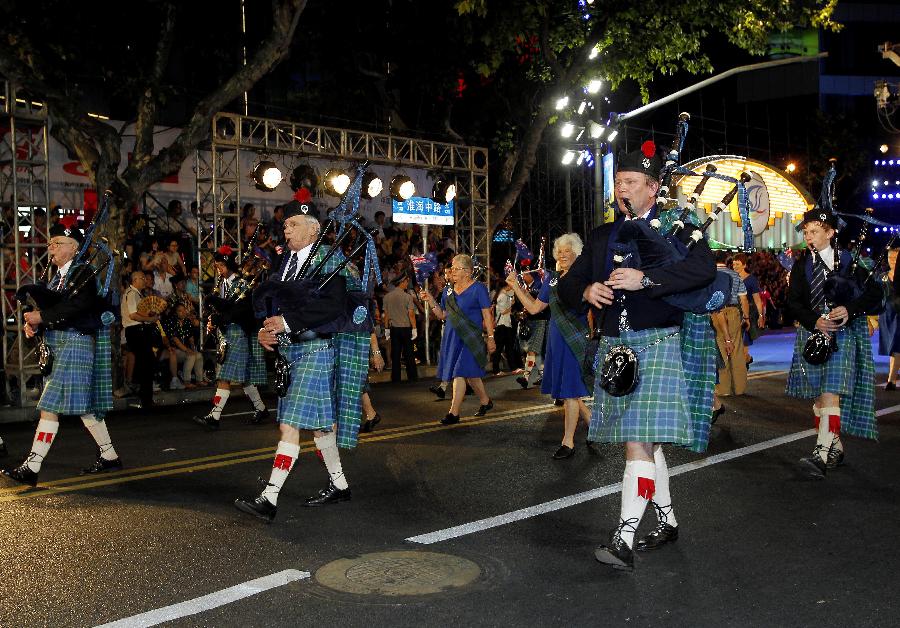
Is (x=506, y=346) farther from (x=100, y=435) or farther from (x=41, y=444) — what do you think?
(x=41, y=444)

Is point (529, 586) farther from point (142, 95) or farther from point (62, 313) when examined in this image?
point (142, 95)

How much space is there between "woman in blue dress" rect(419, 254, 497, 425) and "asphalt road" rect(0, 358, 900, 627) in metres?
1.47

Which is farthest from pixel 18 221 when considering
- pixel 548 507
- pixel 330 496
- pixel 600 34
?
pixel 600 34

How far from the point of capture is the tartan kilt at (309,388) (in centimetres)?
652

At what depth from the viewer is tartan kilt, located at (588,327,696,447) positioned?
5.33 metres

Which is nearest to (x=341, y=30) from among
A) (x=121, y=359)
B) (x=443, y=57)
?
(x=443, y=57)

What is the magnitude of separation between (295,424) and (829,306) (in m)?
4.19

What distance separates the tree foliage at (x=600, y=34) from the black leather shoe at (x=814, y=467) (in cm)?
1207

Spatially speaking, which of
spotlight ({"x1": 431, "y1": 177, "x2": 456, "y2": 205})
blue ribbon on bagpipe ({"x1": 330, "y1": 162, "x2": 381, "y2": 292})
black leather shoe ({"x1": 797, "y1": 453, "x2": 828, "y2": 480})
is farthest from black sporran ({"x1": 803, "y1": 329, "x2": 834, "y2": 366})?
spotlight ({"x1": 431, "y1": 177, "x2": 456, "y2": 205})

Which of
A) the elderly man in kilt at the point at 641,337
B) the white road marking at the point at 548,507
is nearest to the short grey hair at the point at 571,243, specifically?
the white road marking at the point at 548,507

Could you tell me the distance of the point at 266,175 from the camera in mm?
15641

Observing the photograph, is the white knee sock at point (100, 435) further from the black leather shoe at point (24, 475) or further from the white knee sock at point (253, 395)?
the white knee sock at point (253, 395)

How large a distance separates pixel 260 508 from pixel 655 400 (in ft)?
8.43

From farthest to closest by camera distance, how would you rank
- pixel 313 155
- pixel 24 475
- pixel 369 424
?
pixel 313 155, pixel 369 424, pixel 24 475
